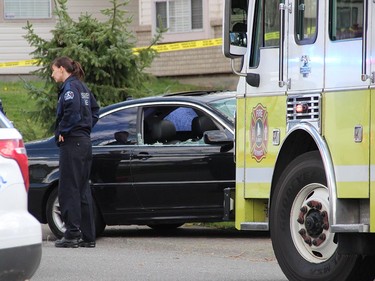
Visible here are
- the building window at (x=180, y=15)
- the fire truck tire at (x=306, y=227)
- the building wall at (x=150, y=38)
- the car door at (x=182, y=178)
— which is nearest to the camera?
the fire truck tire at (x=306, y=227)

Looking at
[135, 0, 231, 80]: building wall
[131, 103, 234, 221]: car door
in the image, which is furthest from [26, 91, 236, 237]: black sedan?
[135, 0, 231, 80]: building wall

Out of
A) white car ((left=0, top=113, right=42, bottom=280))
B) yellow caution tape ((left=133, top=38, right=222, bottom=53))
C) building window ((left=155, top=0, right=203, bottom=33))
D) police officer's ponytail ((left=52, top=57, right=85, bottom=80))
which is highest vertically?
building window ((left=155, top=0, right=203, bottom=33))

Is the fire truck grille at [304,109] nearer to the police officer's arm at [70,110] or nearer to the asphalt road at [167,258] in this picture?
the asphalt road at [167,258]

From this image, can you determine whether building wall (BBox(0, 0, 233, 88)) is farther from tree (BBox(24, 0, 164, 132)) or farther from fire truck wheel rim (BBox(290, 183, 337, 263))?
fire truck wheel rim (BBox(290, 183, 337, 263))

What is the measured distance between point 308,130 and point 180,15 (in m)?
17.7

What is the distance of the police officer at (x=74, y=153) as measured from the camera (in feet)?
37.9

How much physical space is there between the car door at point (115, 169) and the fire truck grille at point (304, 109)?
394 centimetres

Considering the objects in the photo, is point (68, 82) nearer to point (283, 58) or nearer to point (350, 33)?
point (283, 58)

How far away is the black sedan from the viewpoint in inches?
470

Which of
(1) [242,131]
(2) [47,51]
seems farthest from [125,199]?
(2) [47,51]

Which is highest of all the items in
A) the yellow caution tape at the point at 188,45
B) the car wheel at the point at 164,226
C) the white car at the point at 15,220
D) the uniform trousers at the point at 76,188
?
the yellow caution tape at the point at 188,45

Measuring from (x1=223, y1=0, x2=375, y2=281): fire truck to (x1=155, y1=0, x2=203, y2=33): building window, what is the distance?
16215mm

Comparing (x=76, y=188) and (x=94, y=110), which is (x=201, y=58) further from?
(x=76, y=188)

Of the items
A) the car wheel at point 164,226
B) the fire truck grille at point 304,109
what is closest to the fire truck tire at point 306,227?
the fire truck grille at point 304,109
